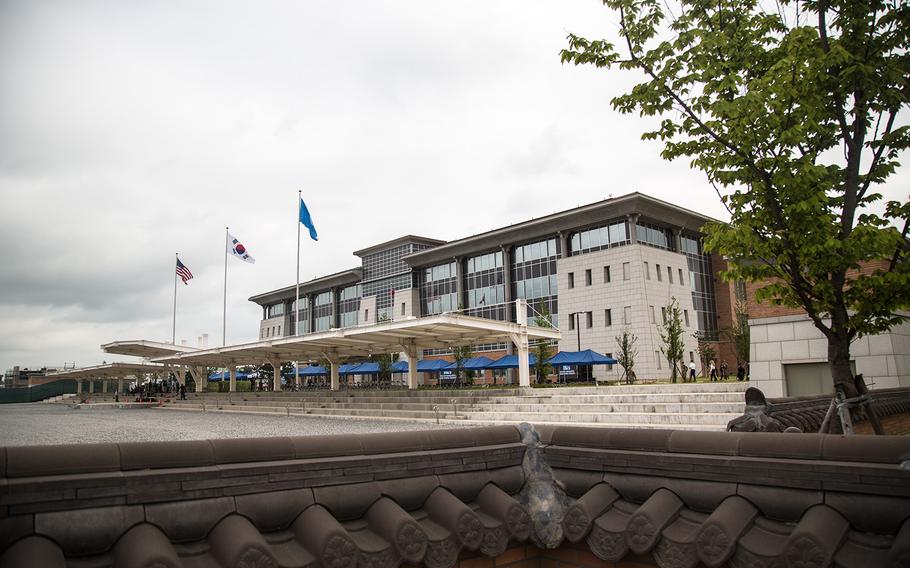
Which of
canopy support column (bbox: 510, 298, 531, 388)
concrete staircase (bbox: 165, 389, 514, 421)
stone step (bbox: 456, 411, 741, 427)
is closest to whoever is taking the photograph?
stone step (bbox: 456, 411, 741, 427)

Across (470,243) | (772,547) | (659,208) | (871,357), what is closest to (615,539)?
(772,547)

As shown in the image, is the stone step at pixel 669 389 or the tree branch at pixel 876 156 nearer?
the tree branch at pixel 876 156

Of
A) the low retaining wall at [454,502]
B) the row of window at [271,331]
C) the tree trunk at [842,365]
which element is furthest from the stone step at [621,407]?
the row of window at [271,331]

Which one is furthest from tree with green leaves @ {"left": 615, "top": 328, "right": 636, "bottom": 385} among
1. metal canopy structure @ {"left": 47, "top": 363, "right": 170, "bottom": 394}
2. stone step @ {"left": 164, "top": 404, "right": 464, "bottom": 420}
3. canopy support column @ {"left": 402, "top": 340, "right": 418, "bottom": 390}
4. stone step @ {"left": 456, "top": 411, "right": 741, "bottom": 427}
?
metal canopy structure @ {"left": 47, "top": 363, "right": 170, "bottom": 394}

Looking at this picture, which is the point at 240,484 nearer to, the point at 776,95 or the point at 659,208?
the point at 776,95

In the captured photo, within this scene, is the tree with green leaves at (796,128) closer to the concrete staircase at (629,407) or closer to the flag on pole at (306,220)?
the concrete staircase at (629,407)

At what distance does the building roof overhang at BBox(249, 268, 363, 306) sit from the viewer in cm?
8629

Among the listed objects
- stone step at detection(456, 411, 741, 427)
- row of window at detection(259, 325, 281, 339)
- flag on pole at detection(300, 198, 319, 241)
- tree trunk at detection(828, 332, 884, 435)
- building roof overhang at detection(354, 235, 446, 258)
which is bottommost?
stone step at detection(456, 411, 741, 427)

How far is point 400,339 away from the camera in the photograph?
34000mm

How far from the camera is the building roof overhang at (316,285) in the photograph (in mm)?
86287

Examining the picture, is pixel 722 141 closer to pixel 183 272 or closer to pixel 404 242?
pixel 183 272

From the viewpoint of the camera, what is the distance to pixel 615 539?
2879mm

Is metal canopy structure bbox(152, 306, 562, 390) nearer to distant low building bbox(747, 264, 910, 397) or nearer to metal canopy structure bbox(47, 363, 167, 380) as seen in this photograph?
distant low building bbox(747, 264, 910, 397)

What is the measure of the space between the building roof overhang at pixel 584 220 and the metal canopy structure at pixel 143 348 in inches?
1206
